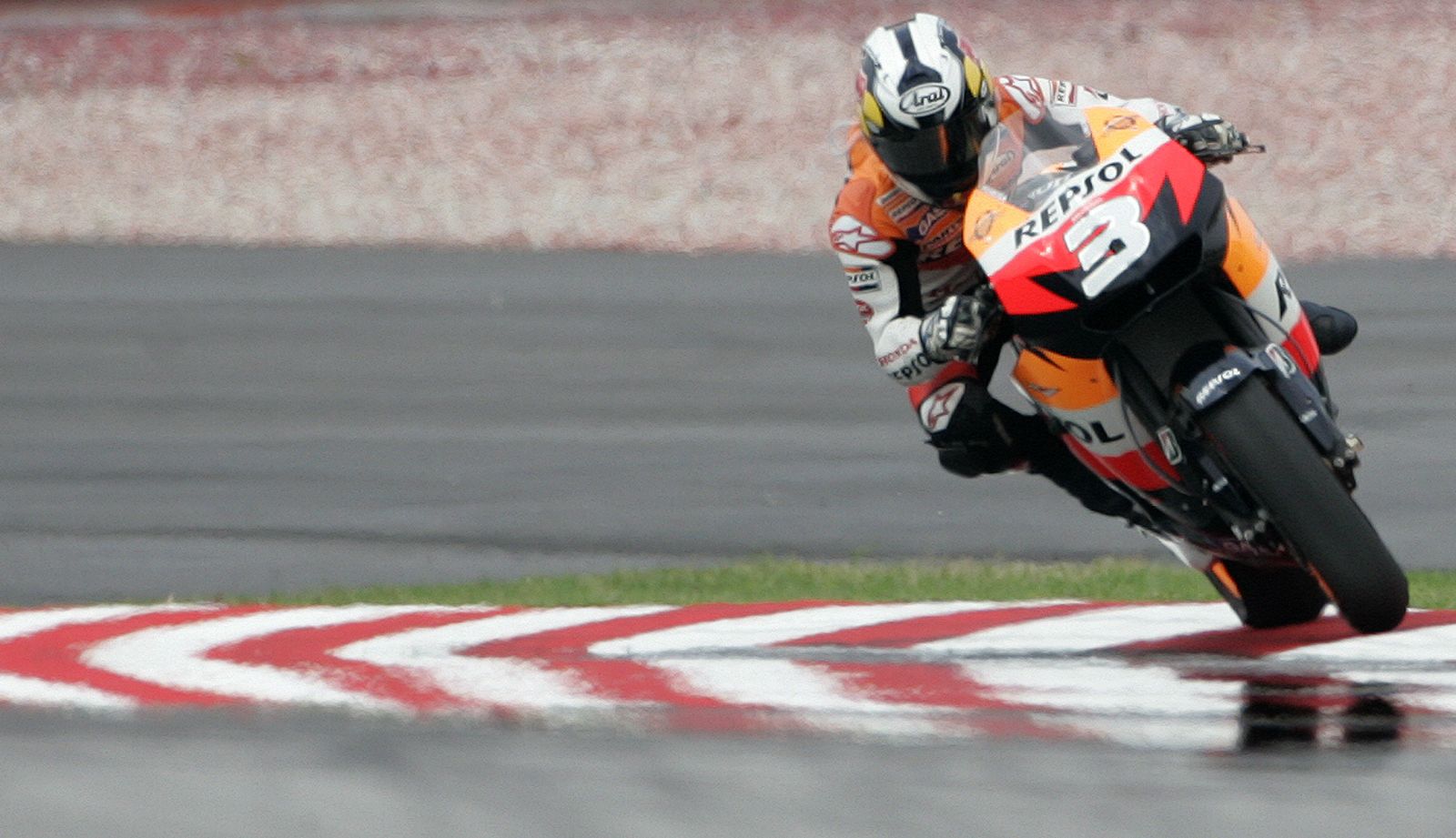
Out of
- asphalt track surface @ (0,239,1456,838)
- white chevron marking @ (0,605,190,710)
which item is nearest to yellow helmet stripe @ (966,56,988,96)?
asphalt track surface @ (0,239,1456,838)

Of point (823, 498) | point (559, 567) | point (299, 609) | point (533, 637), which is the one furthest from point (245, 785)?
point (823, 498)

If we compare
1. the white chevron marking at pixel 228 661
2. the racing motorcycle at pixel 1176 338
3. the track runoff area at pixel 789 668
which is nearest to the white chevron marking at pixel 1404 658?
the track runoff area at pixel 789 668

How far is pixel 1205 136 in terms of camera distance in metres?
5.21

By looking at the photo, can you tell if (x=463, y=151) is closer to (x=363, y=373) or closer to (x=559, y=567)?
(x=363, y=373)

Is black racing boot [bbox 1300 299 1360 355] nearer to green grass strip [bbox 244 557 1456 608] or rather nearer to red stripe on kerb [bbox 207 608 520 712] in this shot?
green grass strip [bbox 244 557 1456 608]

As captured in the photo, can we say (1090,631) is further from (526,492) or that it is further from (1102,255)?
(526,492)

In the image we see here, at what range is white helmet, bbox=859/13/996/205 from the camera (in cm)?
487

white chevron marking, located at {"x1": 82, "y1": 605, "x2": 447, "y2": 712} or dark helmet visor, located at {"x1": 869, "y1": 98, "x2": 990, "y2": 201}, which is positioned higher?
dark helmet visor, located at {"x1": 869, "y1": 98, "x2": 990, "y2": 201}

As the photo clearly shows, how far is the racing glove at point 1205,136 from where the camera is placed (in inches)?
205

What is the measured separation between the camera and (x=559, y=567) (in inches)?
287

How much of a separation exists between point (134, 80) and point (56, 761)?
468 inches

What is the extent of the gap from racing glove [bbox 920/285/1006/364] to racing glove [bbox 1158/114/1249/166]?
612mm

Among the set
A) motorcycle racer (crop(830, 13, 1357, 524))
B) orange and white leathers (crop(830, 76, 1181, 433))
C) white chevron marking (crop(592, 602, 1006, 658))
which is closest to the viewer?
motorcycle racer (crop(830, 13, 1357, 524))

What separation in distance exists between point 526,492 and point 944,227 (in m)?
3.15
